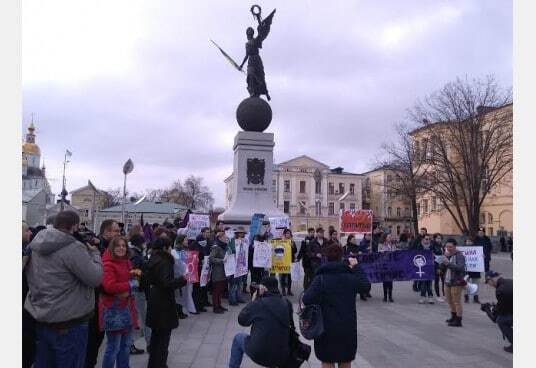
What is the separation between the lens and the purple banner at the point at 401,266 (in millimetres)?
13820

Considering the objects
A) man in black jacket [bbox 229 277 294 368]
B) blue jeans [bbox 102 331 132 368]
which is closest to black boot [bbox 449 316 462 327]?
man in black jacket [bbox 229 277 294 368]

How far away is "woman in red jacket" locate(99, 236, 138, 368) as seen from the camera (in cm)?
564

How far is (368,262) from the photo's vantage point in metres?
14.1

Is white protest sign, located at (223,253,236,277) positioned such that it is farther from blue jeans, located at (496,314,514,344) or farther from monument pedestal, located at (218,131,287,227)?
monument pedestal, located at (218,131,287,227)

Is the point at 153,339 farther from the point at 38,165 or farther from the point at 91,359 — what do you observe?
the point at 38,165

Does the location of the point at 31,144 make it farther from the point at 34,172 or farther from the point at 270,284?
A: the point at 270,284

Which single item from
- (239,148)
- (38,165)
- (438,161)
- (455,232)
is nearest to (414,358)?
(239,148)

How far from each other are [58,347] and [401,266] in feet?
35.8

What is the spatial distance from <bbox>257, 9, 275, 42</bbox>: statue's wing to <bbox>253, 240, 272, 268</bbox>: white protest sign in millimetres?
10315

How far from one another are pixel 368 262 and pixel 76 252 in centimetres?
1071

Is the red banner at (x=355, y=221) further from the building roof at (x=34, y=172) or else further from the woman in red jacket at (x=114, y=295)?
the building roof at (x=34, y=172)

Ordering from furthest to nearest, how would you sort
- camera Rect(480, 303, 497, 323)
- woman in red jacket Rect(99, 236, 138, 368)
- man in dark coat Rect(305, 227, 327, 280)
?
man in dark coat Rect(305, 227, 327, 280)
camera Rect(480, 303, 497, 323)
woman in red jacket Rect(99, 236, 138, 368)

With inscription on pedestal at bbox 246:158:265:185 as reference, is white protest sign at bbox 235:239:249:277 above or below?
below

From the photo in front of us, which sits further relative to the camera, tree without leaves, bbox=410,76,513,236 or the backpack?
tree without leaves, bbox=410,76,513,236
